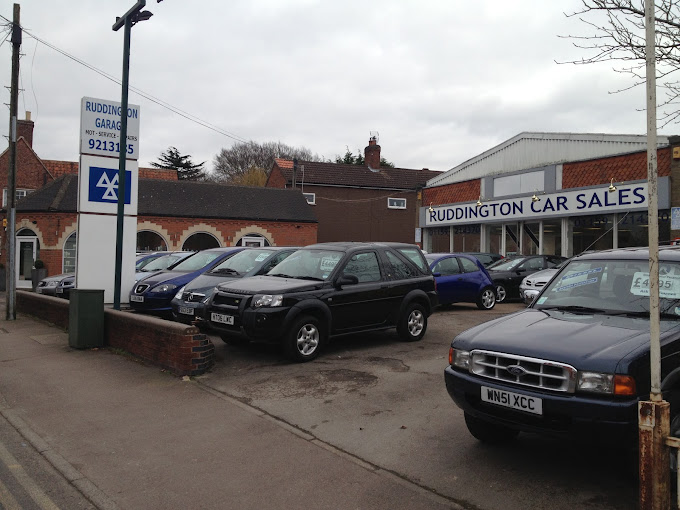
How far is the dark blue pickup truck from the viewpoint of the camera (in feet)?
11.8

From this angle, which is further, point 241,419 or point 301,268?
point 301,268

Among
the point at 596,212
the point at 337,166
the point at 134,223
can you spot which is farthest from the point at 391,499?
the point at 337,166

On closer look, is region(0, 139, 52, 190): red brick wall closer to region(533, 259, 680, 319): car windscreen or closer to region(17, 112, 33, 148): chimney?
region(17, 112, 33, 148): chimney

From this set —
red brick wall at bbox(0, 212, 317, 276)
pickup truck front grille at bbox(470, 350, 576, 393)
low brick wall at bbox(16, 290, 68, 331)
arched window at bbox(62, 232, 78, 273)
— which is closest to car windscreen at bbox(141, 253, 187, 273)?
low brick wall at bbox(16, 290, 68, 331)

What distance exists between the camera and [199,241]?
3091 centimetres

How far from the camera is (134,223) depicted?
35.6 ft

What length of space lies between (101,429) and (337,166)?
37.6 m

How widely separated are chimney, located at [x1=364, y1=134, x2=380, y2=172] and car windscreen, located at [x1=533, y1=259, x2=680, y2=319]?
38.4 metres

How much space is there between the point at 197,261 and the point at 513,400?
9.39 meters

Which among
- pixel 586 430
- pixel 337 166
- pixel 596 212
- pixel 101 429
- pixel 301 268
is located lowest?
pixel 101 429

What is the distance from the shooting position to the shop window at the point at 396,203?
41406 millimetres

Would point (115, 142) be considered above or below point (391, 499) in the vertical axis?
above

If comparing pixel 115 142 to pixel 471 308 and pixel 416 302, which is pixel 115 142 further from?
pixel 471 308

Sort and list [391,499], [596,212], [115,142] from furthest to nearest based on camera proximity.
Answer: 1. [596,212]
2. [115,142]
3. [391,499]
